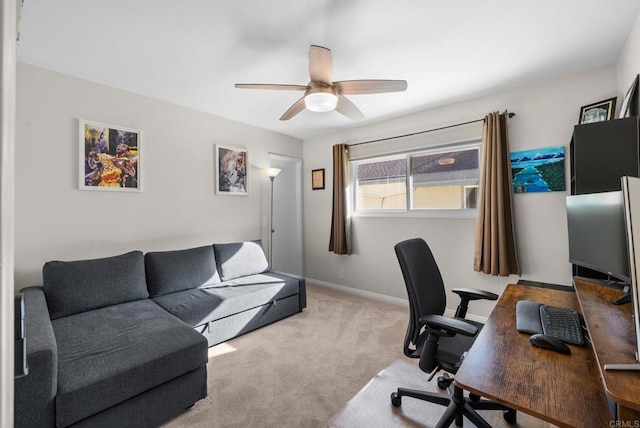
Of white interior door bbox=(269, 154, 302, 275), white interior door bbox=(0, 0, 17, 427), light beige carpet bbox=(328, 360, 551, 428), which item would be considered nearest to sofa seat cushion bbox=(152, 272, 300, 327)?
light beige carpet bbox=(328, 360, 551, 428)

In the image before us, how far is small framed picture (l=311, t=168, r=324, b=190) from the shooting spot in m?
4.51

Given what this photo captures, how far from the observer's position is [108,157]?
2.75 metres

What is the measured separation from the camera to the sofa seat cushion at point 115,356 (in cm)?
141

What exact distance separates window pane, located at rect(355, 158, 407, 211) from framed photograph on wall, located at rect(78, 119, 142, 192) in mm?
2784

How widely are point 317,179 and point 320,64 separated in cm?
275

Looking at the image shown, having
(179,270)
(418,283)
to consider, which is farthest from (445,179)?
(179,270)

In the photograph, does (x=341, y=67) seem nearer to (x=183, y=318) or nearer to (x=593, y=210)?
(x=593, y=210)

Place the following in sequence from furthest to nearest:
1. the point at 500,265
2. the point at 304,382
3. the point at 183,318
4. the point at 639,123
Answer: the point at 500,265
the point at 183,318
the point at 304,382
the point at 639,123

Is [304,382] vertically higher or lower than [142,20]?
lower

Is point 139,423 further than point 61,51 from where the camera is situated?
No

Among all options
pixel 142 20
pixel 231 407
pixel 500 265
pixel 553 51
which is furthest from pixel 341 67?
pixel 231 407

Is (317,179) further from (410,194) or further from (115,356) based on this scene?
(115,356)

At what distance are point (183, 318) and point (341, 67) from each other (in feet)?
8.21

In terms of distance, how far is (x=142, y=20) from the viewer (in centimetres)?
183
